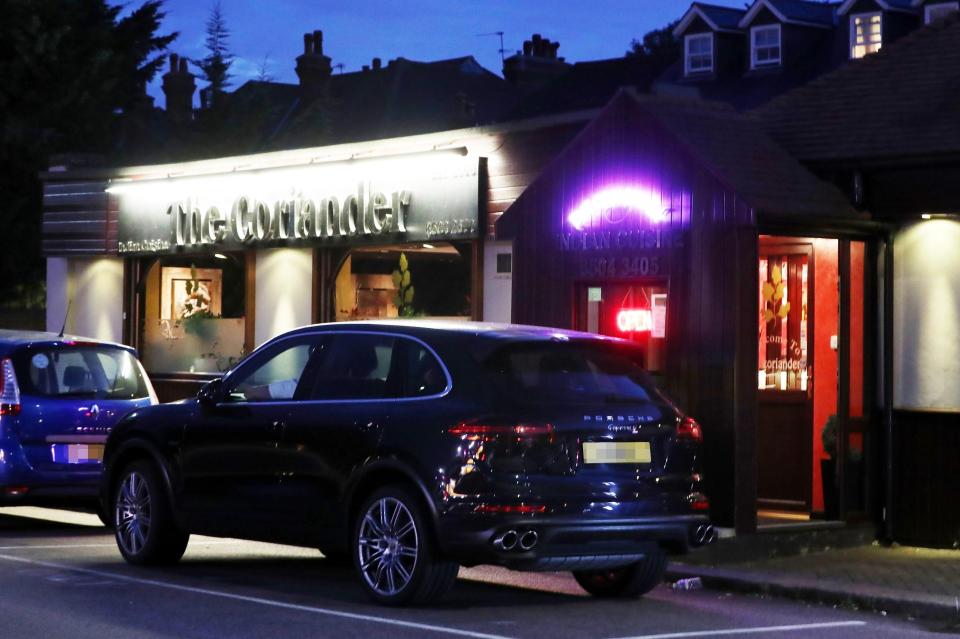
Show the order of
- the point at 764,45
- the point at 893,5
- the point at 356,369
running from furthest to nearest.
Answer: the point at 764,45
the point at 893,5
the point at 356,369

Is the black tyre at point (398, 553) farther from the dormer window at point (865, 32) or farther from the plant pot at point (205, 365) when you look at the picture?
the dormer window at point (865, 32)

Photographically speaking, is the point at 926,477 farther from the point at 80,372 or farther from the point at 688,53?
the point at 688,53

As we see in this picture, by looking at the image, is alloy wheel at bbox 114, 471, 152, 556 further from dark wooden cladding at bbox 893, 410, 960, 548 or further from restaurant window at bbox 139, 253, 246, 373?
restaurant window at bbox 139, 253, 246, 373

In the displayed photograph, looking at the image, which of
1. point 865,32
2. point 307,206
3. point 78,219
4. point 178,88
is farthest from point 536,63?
point 307,206

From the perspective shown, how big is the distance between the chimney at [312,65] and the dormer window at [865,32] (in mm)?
24210

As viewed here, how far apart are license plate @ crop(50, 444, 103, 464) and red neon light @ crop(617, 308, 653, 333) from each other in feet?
14.4

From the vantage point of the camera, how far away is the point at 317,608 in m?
10.4

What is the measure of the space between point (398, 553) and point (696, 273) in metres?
Answer: 4.09

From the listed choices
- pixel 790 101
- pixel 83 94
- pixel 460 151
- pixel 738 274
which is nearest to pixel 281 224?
pixel 460 151

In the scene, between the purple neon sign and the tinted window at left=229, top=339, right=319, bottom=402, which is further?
the purple neon sign

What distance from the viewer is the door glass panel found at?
1560 centimetres

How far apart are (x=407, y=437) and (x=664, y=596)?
89.1 inches

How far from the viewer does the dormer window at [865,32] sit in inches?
1609

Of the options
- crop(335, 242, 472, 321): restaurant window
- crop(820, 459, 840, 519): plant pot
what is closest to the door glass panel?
crop(820, 459, 840, 519): plant pot
